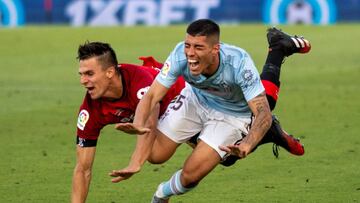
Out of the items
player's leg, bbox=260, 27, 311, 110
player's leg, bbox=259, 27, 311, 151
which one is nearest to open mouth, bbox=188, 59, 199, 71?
player's leg, bbox=259, 27, 311, 151

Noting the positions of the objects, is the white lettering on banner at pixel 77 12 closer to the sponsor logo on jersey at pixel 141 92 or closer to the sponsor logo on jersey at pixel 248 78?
the sponsor logo on jersey at pixel 141 92

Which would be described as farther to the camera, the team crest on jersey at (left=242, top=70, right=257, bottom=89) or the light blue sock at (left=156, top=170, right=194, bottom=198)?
the light blue sock at (left=156, top=170, right=194, bottom=198)

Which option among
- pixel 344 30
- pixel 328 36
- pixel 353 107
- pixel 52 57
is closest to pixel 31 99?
pixel 353 107

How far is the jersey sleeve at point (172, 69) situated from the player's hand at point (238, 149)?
1.08 metres

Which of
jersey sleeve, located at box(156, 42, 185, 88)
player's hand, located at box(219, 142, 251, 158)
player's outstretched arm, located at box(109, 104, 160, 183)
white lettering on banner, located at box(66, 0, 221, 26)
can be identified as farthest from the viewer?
white lettering on banner, located at box(66, 0, 221, 26)

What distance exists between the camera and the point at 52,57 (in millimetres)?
27656

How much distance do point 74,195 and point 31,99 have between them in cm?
977

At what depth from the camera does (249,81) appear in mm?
9414

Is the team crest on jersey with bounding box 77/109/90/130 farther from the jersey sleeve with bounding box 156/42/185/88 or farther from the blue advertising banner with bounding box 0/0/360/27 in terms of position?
the blue advertising banner with bounding box 0/0/360/27

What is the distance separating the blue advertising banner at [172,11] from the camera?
134 ft

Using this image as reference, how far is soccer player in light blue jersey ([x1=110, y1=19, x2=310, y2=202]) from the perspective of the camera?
9.33 meters

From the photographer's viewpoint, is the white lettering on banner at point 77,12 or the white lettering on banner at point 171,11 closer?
the white lettering on banner at point 171,11

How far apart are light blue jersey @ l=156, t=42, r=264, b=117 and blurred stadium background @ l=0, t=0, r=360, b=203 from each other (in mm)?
1525

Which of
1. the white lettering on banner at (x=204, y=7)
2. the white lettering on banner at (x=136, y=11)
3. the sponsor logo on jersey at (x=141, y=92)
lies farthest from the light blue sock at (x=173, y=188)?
the white lettering on banner at (x=136, y=11)
